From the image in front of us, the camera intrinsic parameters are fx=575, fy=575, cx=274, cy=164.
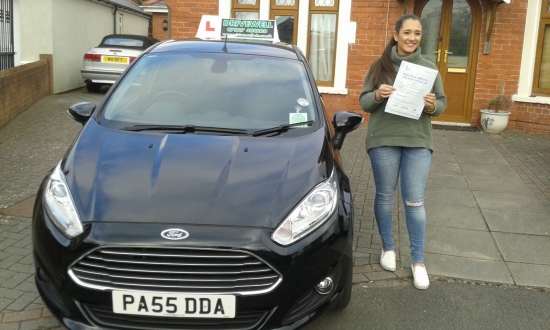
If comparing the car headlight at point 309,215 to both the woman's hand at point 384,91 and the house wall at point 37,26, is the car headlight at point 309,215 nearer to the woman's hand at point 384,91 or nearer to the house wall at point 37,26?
the woman's hand at point 384,91

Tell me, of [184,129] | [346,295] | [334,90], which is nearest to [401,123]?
[346,295]

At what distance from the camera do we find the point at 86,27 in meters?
16.8

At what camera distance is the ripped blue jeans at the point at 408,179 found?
4090 mm

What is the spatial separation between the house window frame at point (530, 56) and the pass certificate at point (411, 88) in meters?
7.83

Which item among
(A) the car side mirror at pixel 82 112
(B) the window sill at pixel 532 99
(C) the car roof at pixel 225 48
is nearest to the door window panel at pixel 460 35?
(B) the window sill at pixel 532 99

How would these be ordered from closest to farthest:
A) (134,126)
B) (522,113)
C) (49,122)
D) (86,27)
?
(134,126) → (49,122) → (522,113) → (86,27)

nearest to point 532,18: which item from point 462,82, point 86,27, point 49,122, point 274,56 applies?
point 462,82

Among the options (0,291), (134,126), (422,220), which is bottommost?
(0,291)

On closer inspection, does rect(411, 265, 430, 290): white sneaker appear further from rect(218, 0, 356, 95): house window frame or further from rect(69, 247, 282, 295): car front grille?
rect(218, 0, 356, 95): house window frame

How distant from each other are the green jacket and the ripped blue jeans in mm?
71

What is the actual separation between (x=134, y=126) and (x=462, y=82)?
29.1 feet

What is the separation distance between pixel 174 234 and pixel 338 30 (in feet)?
30.3

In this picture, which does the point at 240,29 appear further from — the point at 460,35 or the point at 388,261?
the point at 460,35

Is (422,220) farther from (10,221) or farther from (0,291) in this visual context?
(10,221)
